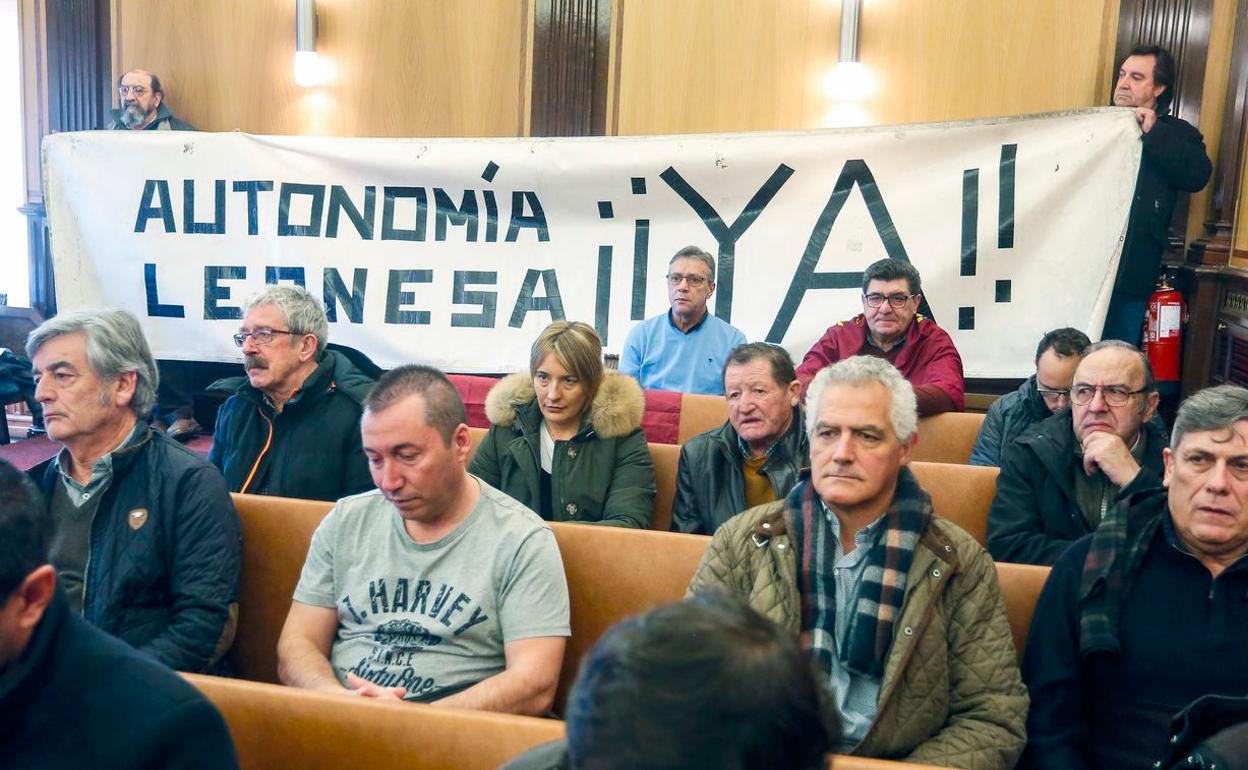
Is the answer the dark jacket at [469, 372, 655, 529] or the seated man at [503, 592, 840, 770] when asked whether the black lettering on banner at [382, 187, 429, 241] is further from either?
the seated man at [503, 592, 840, 770]

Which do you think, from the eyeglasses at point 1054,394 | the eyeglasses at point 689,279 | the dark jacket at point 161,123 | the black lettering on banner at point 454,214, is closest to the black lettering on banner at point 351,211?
the black lettering on banner at point 454,214

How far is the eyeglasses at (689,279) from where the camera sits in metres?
4.41

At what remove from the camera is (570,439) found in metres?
3.06

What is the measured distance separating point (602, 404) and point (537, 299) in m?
2.23

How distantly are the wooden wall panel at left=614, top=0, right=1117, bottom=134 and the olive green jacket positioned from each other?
3850mm

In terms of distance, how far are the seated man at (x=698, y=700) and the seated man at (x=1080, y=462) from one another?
6.54 ft

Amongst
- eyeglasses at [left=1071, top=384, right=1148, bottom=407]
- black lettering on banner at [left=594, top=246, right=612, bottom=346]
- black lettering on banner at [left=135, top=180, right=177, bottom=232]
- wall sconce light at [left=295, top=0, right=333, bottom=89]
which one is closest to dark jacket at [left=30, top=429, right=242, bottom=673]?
eyeglasses at [left=1071, top=384, right=1148, bottom=407]

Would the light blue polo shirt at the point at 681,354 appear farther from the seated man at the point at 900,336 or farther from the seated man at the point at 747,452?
the seated man at the point at 747,452

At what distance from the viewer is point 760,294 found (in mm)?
5000

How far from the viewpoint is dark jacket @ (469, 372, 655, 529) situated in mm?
2986

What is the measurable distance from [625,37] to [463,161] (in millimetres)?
1093

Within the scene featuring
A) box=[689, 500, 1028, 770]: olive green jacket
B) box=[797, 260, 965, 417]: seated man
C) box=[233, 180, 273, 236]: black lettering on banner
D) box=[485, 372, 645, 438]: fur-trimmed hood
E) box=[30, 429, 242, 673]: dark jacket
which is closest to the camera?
box=[689, 500, 1028, 770]: olive green jacket

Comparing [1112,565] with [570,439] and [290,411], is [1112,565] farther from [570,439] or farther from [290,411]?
[290,411]

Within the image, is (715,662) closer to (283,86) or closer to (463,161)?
(463,161)
